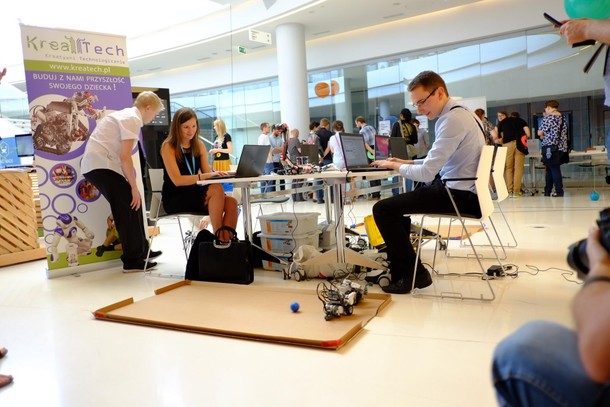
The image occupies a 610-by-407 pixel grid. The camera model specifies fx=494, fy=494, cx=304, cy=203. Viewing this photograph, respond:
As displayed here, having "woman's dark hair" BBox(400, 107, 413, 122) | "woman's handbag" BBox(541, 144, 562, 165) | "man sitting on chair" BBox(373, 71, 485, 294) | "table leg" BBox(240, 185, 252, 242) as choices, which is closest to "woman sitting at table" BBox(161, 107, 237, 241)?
"table leg" BBox(240, 185, 252, 242)

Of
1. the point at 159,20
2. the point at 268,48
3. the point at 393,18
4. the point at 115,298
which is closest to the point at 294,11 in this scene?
the point at 393,18

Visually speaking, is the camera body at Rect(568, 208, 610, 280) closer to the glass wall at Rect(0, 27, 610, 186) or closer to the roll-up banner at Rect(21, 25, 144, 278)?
Answer: the roll-up banner at Rect(21, 25, 144, 278)

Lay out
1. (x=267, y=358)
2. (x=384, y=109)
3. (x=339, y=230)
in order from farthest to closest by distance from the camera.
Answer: (x=384, y=109) < (x=339, y=230) < (x=267, y=358)

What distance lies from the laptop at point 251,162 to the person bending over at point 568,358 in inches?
113

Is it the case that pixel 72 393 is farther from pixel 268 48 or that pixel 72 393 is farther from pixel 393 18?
pixel 268 48

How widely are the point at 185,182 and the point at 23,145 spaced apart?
4.95 m

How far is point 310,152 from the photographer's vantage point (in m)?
5.32

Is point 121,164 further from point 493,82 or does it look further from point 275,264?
point 493,82

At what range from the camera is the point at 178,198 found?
3.73 m

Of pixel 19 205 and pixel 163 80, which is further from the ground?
pixel 163 80

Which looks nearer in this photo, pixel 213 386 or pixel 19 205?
pixel 213 386

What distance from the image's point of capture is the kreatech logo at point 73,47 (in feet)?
13.2

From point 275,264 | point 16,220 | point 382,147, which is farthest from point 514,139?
point 16,220

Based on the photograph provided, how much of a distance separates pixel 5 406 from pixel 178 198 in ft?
6.87
